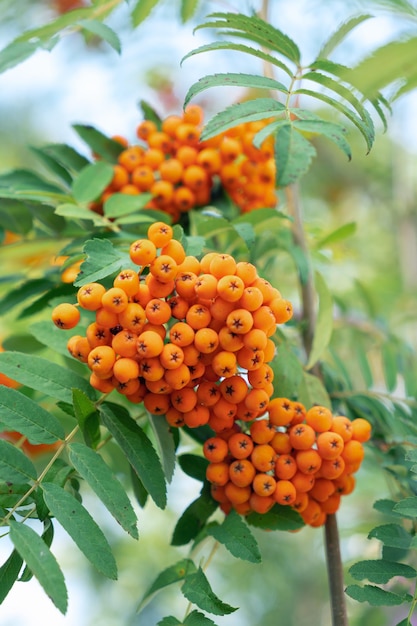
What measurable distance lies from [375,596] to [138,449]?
335mm

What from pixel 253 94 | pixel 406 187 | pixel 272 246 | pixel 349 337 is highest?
pixel 406 187

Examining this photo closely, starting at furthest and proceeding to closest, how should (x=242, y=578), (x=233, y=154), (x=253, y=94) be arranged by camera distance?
(x=242, y=578)
(x=253, y=94)
(x=233, y=154)

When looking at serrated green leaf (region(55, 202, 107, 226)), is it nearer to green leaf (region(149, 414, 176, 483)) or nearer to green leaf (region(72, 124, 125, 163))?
green leaf (region(72, 124, 125, 163))

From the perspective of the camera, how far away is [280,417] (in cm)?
89

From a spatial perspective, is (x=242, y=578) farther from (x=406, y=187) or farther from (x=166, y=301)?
(x=166, y=301)

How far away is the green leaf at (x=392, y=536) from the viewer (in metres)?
0.90

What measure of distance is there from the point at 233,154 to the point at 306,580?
2.65m

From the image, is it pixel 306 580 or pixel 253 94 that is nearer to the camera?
pixel 253 94

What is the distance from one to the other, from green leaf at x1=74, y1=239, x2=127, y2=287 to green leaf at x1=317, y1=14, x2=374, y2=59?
424mm

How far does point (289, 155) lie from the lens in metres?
0.83

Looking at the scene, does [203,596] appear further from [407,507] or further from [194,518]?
[407,507]

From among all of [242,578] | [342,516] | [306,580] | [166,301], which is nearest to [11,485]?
[166,301]

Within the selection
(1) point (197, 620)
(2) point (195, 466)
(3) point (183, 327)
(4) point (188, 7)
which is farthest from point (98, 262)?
(4) point (188, 7)

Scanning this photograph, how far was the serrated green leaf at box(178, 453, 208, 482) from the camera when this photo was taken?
3.21 ft
